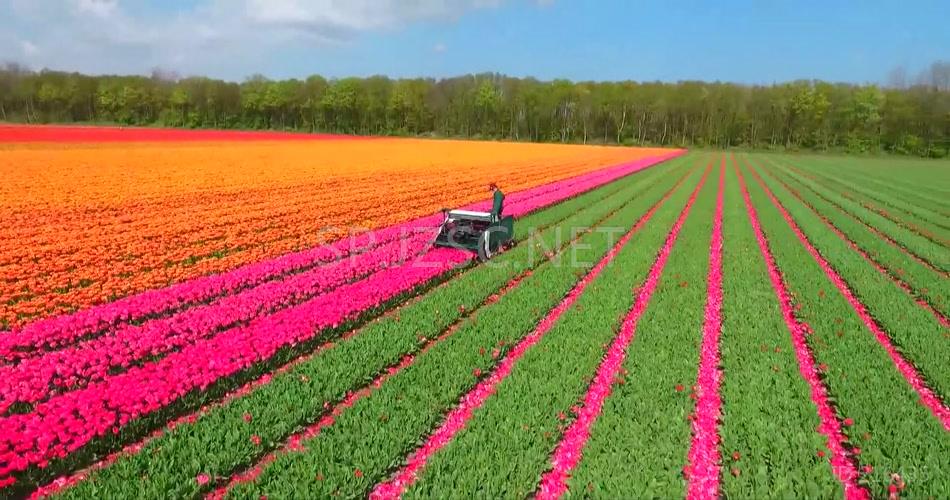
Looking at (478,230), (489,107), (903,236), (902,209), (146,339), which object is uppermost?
(489,107)

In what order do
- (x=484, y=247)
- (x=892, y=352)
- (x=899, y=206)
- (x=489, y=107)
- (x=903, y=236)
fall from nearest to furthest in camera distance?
1. (x=892, y=352)
2. (x=484, y=247)
3. (x=903, y=236)
4. (x=899, y=206)
5. (x=489, y=107)

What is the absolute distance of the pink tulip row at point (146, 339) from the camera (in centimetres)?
587

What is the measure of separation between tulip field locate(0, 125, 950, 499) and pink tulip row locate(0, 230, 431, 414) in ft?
0.13

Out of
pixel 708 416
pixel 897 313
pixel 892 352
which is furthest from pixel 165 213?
pixel 897 313

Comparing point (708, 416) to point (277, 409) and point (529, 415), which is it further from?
point (277, 409)

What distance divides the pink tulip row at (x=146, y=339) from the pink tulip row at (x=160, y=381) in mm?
277

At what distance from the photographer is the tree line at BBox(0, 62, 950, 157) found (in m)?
104

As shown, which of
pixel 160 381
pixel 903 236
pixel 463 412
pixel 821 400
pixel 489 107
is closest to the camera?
pixel 463 412

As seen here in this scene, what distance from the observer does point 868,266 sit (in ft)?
40.4

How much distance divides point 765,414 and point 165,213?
17006mm

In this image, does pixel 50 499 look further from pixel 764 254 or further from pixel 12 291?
pixel 764 254

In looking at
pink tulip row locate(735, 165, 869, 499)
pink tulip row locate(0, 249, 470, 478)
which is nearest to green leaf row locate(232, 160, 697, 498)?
pink tulip row locate(0, 249, 470, 478)

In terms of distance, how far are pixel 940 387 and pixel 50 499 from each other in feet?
28.1

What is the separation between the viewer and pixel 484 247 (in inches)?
483
